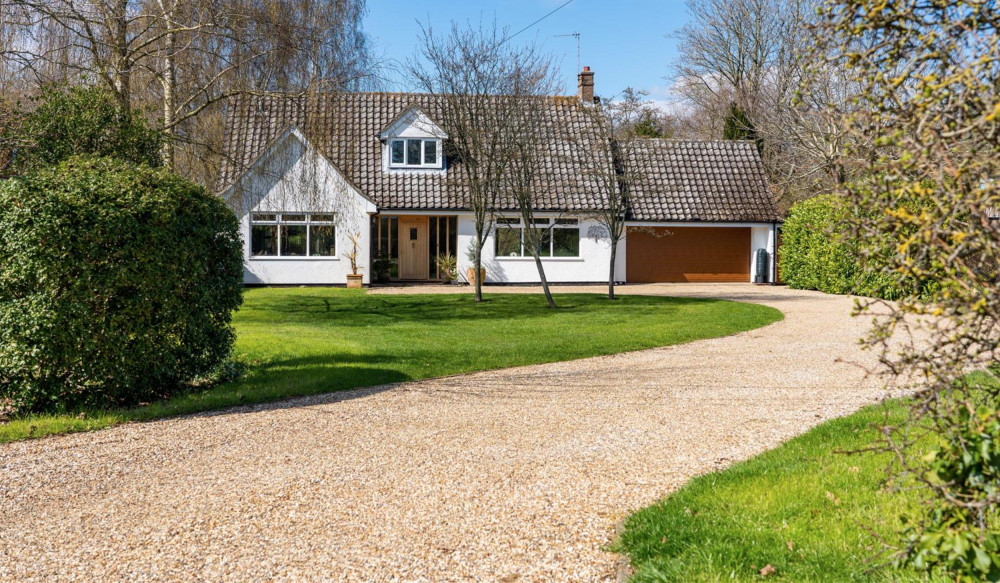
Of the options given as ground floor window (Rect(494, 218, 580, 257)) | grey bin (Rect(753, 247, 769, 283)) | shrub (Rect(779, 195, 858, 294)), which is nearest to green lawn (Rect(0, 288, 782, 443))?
shrub (Rect(779, 195, 858, 294))

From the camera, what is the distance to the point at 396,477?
6371 millimetres

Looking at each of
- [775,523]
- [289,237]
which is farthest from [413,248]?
[775,523]

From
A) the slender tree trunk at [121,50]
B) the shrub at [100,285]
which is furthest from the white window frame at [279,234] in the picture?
the shrub at [100,285]

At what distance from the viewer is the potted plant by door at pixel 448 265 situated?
1205 inches

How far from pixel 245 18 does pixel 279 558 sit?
1254 cm

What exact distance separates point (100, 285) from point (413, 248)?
23.3 m

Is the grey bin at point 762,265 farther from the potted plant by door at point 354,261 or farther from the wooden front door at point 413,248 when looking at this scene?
the potted plant by door at point 354,261

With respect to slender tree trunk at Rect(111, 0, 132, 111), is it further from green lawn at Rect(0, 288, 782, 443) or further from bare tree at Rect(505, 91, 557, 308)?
bare tree at Rect(505, 91, 557, 308)

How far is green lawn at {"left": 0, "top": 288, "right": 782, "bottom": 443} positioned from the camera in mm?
9904

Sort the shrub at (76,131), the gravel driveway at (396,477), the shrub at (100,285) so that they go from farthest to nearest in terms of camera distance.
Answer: the shrub at (76,131) < the shrub at (100,285) < the gravel driveway at (396,477)

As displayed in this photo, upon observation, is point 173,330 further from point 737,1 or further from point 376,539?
point 737,1

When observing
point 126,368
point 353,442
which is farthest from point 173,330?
point 353,442

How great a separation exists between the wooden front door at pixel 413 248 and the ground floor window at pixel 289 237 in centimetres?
304

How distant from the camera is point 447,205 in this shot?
98.5ft
